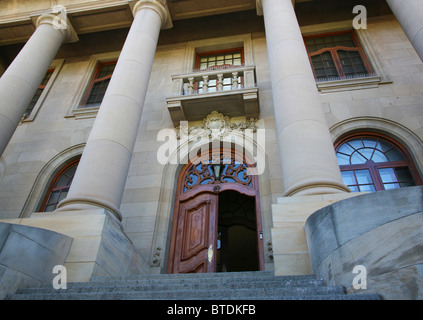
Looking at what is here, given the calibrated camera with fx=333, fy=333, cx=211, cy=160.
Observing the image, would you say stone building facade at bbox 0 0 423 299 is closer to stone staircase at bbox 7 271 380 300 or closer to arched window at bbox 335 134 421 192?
arched window at bbox 335 134 421 192

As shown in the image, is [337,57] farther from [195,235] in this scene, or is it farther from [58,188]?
[58,188]

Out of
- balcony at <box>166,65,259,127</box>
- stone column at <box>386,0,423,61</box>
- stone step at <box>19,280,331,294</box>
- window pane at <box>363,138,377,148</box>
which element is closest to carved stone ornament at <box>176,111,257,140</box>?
balcony at <box>166,65,259,127</box>

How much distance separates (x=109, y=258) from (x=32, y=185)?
6499 millimetres

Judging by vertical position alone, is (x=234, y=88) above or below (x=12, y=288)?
above

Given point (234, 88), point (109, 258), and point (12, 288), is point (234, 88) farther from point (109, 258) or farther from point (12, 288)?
point (12, 288)

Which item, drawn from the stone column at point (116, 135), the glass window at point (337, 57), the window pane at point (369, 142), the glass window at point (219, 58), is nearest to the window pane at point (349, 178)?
the window pane at point (369, 142)

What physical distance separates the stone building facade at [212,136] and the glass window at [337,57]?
0.06 m

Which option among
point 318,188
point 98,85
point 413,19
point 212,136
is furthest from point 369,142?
point 98,85

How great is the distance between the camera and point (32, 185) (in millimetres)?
10602

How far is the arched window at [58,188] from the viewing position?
10516 millimetres

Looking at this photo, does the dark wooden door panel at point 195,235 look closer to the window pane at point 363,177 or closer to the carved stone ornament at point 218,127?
the carved stone ornament at point 218,127

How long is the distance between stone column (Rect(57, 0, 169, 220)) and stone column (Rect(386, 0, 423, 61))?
6.26m

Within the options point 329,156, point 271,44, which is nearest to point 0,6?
point 271,44
